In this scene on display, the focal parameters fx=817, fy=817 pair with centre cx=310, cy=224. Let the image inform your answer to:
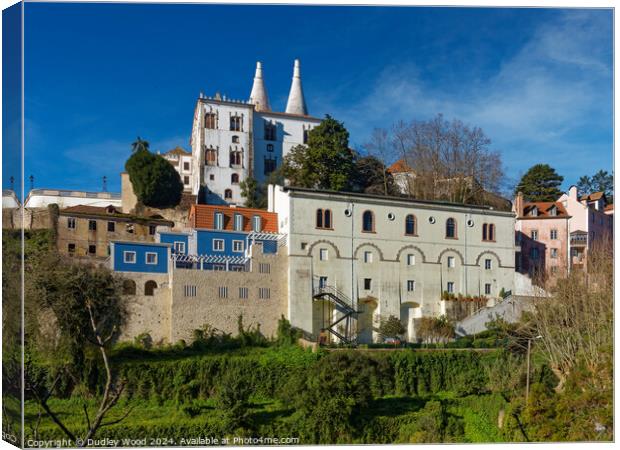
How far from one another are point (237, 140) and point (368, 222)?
47.6ft

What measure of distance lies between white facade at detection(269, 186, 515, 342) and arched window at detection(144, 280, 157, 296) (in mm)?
4250

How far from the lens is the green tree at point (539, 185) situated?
1335 inches

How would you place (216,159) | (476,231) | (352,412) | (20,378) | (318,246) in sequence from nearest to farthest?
(20,378), (352,412), (318,246), (476,231), (216,159)

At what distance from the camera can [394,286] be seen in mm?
27406

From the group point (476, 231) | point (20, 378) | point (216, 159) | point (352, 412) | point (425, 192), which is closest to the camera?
point (20, 378)

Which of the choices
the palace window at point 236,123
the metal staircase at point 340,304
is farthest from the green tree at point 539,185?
the palace window at point 236,123

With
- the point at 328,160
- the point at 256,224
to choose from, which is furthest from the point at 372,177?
the point at 256,224

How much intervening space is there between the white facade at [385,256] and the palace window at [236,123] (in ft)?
38.3

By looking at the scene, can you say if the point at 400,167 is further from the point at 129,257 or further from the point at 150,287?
the point at 129,257

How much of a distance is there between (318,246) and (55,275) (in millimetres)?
8370

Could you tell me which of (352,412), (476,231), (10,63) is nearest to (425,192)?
(476,231)

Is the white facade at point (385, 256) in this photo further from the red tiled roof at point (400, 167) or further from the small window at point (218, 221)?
the red tiled roof at point (400, 167)

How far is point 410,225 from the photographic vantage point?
28031mm

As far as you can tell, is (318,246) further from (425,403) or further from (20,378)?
(20,378)
